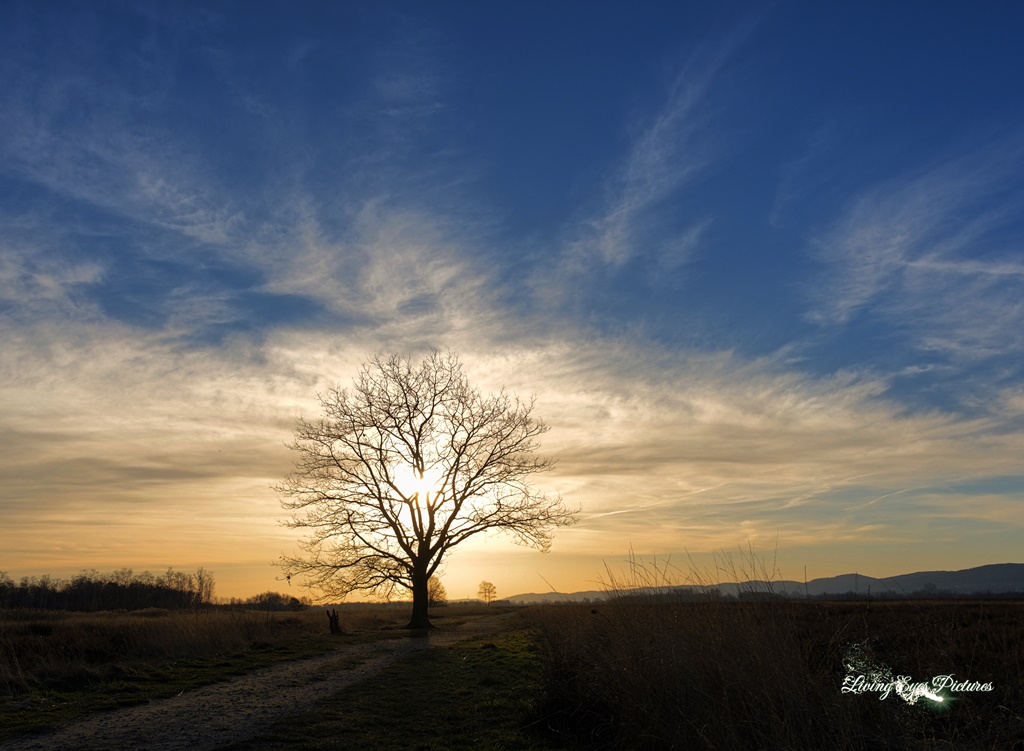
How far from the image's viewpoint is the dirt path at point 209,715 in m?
7.23

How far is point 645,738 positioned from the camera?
662 cm

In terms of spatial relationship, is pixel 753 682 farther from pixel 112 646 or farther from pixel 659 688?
pixel 112 646

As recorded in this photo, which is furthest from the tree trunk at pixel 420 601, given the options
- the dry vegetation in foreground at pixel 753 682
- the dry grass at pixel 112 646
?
the dry vegetation in foreground at pixel 753 682

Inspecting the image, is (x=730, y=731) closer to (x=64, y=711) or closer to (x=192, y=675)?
(x=64, y=711)

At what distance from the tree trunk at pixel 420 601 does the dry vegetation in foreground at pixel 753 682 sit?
21.7 meters

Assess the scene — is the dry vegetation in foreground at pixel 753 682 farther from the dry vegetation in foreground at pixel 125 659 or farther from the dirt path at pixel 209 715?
the dry vegetation in foreground at pixel 125 659

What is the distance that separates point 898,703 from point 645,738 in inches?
96.5

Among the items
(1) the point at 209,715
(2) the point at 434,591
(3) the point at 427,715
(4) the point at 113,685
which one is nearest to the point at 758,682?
(3) the point at 427,715

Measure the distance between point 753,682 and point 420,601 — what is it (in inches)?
1048

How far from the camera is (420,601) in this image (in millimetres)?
30516

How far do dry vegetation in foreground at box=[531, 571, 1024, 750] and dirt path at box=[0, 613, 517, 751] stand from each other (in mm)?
3887

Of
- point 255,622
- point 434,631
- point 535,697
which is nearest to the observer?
point 535,697

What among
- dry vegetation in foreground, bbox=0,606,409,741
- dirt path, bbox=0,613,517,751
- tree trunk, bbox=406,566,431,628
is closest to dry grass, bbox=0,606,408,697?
dry vegetation in foreground, bbox=0,606,409,741

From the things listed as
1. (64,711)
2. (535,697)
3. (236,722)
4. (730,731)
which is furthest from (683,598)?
(64,711)
